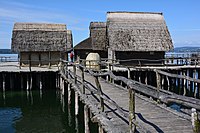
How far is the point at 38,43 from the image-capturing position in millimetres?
32031

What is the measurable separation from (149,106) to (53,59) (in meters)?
23.9

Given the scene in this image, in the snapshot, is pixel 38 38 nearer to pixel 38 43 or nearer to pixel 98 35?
pixel 38 43

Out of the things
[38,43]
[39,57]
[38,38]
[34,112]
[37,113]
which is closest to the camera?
[37,113]

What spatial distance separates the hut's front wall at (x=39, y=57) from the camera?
3192 cm

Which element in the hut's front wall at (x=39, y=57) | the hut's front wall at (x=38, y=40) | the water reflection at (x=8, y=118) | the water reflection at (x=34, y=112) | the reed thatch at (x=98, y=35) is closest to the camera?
the water reflection at (x=8, y=118)

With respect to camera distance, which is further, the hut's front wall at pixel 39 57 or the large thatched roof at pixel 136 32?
the large thatched roof at pixel 136 32

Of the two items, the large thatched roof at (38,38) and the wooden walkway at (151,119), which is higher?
the large thatched roof at (38,38)

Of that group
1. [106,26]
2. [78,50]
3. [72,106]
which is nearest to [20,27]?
[78,50]

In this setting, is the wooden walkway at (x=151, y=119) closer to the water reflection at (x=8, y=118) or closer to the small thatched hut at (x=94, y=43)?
the water reflection at (x=8, y=118)

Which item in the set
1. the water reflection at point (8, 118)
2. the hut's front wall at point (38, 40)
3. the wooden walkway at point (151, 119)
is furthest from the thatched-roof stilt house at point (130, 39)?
the wooden walkway at point (151, 119)

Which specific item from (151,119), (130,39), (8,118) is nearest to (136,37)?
(130,39)

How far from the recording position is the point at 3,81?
87.0 feet

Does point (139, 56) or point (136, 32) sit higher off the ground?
point (136, 32)

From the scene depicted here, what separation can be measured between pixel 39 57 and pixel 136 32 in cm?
1143
